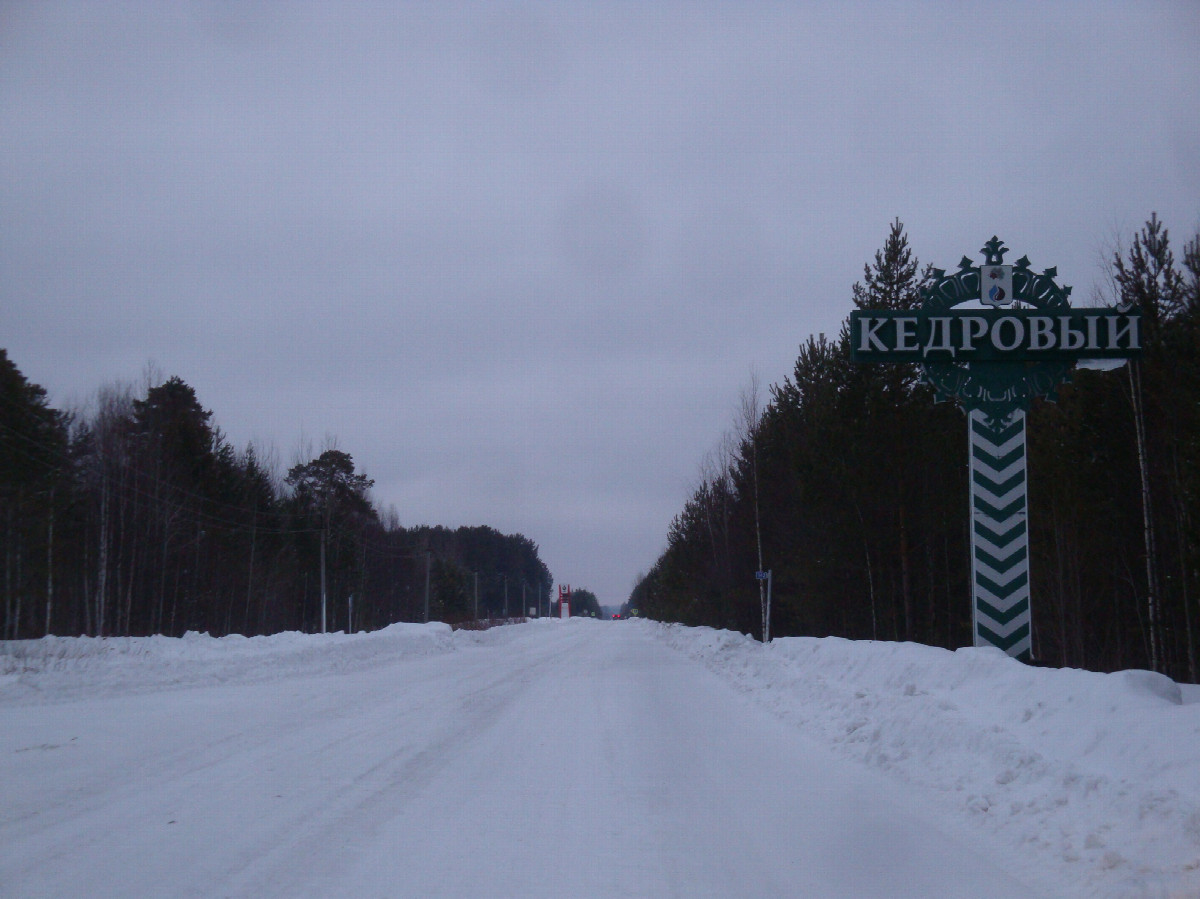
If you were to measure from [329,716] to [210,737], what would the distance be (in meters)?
2.51

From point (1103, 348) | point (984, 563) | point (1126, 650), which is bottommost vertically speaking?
point (1126, 650)

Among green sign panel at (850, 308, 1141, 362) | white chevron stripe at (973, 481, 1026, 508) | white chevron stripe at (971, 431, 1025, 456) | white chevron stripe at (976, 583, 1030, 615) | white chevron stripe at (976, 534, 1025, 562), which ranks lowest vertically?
white chevron stripe at (976, 583, 1030, 615)

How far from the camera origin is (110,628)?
4625cm

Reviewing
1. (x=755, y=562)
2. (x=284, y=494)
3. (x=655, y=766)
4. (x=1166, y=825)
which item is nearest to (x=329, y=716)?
(x=655, y=766)

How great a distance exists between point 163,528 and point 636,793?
155 ft

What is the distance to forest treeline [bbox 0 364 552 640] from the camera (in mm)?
36312

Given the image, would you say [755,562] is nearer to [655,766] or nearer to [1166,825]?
[655,766]

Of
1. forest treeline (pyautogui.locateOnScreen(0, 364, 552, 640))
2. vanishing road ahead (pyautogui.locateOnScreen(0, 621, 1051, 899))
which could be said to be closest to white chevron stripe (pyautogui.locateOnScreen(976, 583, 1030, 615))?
vanishing road ahead (pyautogui.locateOnScreen(0, 621, 1051, 899))

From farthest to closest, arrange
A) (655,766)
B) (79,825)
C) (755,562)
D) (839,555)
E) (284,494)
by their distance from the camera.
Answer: (284,494) → (755,562) → (839,555) → (655,766) → (79,825)

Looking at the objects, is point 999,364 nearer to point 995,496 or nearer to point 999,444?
point 999,444

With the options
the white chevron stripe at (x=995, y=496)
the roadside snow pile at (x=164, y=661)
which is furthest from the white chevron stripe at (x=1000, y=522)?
the roadside snow pile at (x=164, y=661)

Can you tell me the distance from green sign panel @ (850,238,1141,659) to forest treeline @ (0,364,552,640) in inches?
1211

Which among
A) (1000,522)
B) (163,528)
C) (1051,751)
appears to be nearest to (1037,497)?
(1000,522)

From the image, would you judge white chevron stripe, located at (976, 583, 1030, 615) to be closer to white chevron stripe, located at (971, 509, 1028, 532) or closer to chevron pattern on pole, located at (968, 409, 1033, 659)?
chevron pattern on pole, located at (968, 409, 1033, 659)
